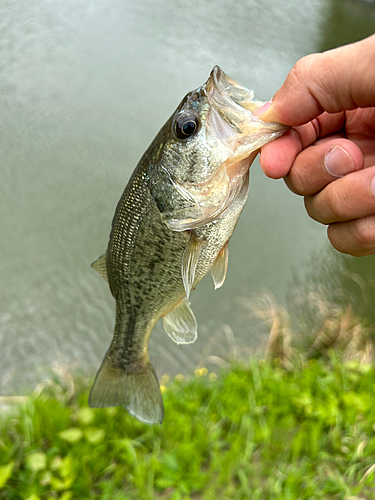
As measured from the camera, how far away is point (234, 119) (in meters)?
1.18

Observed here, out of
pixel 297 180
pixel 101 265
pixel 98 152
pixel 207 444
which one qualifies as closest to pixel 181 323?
pixel 101 265

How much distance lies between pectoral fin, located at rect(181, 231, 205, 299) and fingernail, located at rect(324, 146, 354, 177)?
56 cm

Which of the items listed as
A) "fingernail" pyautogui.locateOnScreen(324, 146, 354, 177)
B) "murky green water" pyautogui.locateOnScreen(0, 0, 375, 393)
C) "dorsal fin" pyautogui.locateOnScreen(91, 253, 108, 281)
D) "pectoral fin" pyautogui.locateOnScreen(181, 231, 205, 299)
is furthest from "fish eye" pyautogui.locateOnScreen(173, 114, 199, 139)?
"murky green water" pyautogui.locateOnScreen(0, 0, 375, 393)

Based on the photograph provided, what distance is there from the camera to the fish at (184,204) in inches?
47.8

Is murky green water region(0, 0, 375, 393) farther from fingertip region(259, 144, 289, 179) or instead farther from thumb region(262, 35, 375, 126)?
thumb region(262, 35, 375, 126)

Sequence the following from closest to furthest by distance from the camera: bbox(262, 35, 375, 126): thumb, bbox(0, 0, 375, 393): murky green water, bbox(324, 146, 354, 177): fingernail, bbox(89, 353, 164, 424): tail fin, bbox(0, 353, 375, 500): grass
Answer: bbox(262, 35, 375, 126): thumb < bbox(324, 146, 354, 177): fingernail < bbox(89, 353, 164, 424): tail fin < bbox(0, 353, 375, 500): grass < bbox(0, 0, 375, 393): murky green water

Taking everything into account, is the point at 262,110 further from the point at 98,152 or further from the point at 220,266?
the point at 98,152

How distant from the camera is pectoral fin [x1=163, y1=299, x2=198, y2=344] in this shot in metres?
1.61

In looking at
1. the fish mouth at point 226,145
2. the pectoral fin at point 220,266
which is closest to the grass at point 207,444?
the pectoral fin at point 220,266

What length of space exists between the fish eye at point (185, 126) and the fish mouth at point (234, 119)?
0.05 metres

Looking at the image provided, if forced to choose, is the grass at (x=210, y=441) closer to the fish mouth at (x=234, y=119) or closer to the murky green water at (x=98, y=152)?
the murky green water at (x=98, y=152)

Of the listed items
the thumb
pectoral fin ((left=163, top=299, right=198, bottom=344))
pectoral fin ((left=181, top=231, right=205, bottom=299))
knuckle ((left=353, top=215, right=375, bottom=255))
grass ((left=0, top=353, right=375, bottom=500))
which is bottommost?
grass ((left=0, top=353, right=375, bottom=500))

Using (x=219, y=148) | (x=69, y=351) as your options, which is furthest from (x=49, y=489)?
(x=219, y=148)

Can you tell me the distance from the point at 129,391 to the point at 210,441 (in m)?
1.04
